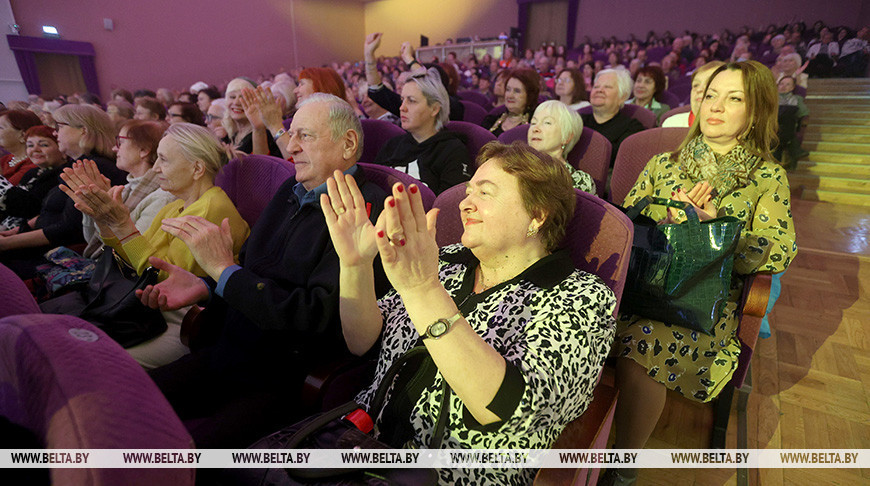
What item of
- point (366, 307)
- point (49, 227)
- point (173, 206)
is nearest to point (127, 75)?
point (49, 227)

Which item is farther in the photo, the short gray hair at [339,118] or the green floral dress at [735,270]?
the short gray hair at [339,118]

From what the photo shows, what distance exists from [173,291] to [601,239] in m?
1.39

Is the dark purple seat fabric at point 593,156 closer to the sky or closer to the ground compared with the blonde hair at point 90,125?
closer to the ground

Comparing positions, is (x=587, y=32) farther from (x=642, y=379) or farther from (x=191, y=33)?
(x=642, y=379)

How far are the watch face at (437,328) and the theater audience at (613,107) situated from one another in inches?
103

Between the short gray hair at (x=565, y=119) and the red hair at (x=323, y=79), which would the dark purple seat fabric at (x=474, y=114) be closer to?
the red hair at (x=323, y=79)

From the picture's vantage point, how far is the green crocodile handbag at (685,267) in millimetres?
1303

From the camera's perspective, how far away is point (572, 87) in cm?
383

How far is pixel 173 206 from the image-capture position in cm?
190

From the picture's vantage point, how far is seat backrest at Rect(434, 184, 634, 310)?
1.18 m

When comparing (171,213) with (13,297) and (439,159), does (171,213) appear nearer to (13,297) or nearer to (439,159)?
(13,297)

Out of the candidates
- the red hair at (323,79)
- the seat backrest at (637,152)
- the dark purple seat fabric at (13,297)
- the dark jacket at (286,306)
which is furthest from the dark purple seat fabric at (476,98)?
the dark purple seat fabric at (13,297)

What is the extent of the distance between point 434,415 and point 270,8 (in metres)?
17.0

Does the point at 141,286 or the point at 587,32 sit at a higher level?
the point at 587,32
